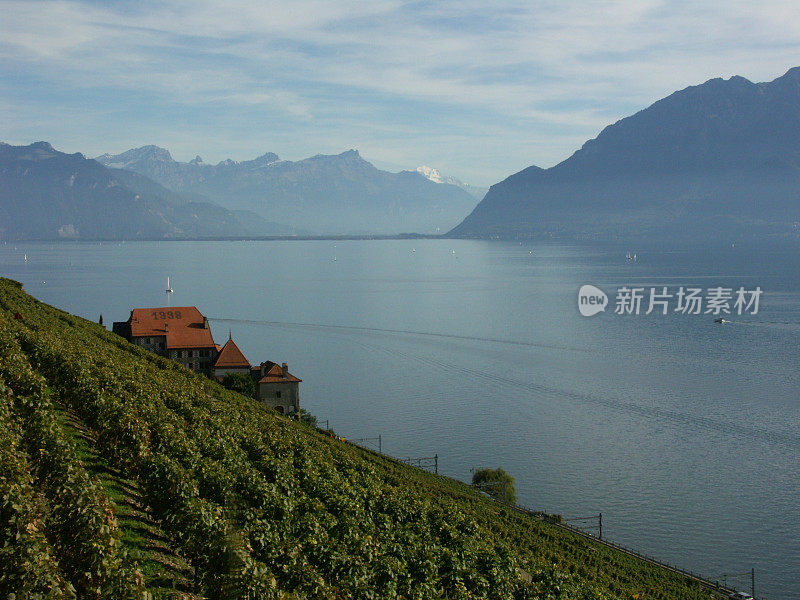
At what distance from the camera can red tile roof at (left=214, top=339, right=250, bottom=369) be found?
62.6m

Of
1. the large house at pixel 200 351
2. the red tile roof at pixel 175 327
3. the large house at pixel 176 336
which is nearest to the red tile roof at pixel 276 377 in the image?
the large house at pixel 200 351

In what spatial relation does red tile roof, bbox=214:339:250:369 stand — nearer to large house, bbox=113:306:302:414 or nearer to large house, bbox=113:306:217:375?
large house, bbox=113:306:302:414

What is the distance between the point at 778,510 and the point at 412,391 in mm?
35364

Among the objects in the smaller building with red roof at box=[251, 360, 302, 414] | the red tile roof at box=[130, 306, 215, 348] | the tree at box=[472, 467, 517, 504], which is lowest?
the tree at box=[472, 467, 517, 504]

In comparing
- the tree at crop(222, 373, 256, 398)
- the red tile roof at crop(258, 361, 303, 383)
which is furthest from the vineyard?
the tree at crop(222, 373, 256, 398)

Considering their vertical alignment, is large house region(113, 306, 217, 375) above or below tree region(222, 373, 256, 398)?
above

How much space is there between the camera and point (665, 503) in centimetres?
4691

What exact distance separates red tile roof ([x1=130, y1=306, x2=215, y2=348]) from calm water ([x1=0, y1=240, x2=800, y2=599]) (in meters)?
12.3

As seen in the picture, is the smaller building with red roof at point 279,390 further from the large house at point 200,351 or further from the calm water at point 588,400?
the calm water at point 588,400

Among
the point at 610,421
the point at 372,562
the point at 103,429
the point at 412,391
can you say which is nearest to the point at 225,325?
the point at 412,391

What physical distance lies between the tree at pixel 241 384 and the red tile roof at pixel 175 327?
714cm

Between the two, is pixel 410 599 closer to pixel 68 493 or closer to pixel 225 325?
pixel 68 493

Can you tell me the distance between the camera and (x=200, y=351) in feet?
215

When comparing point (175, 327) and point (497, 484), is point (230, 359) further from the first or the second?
point (497, 484)
